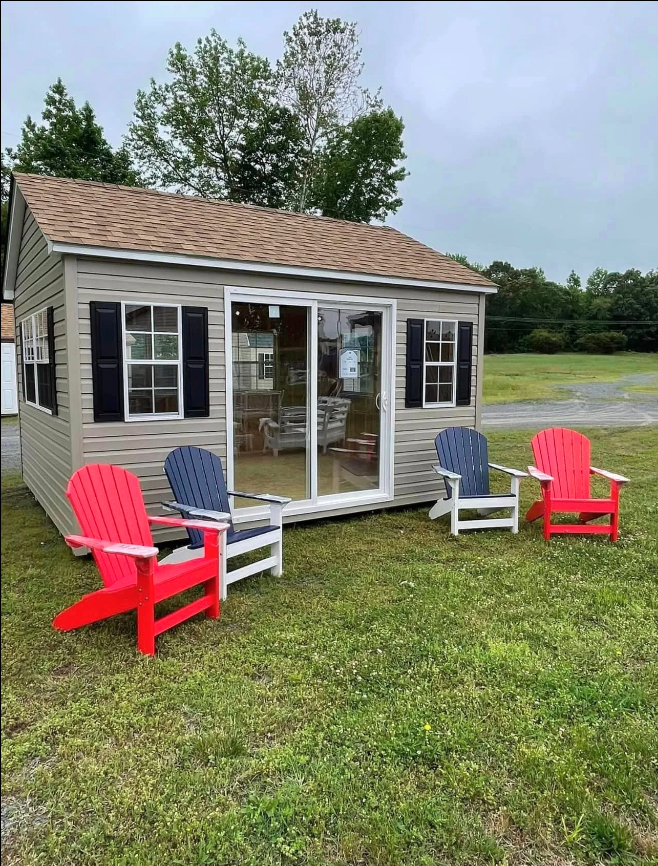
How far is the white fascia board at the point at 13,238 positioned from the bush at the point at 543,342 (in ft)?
30.9

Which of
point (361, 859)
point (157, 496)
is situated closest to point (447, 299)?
point (157, 496)

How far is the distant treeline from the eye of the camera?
8430mm

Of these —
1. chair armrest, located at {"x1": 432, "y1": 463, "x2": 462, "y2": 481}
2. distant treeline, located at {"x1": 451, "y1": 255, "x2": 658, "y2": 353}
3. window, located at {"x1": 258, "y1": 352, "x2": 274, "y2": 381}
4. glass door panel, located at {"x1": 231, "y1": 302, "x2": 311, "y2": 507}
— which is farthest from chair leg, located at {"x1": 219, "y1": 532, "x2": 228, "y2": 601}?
distant treeline, located at {"x1": 451, "y1": 255, "x2": 658, "y2": 353}

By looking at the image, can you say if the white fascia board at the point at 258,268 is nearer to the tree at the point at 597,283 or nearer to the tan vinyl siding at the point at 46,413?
the tan vinyl siding at the point at 46,413

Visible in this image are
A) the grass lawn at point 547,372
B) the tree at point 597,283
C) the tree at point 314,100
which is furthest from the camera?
the tree at point 314,100

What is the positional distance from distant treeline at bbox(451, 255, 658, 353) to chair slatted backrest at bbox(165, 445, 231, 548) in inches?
162

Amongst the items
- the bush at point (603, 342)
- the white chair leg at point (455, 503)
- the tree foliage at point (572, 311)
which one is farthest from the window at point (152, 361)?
the bush at point (603, 342)

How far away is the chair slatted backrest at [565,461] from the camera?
547 centimetres

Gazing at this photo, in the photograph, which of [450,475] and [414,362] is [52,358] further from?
[450,475]

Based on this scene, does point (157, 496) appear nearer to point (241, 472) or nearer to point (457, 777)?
point (241, 472)

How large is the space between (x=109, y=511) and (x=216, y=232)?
289 centimetres

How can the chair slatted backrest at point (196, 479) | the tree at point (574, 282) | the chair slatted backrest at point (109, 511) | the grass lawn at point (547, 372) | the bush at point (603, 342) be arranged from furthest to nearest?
1. the tree at point (574, 282)
2. the grass lawn at point (547, 372)
3. the bush at point (603, 342)
4. the chair slatted backrest at point (196, 479)
5. the chair slatted backrest at point (109, 511)

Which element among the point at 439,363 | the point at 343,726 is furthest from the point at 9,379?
the point at 343,726

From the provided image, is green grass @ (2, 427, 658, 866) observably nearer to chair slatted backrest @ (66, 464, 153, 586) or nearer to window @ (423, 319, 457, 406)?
chair slatted backrest @ (66, 464, 153, 586)
